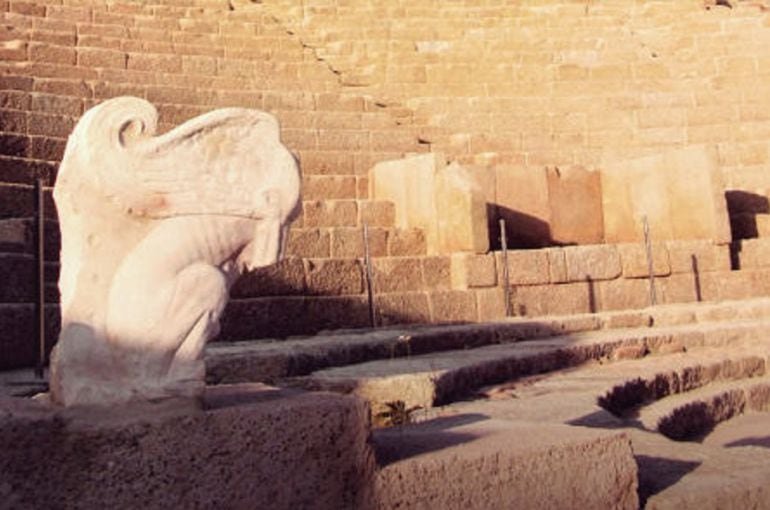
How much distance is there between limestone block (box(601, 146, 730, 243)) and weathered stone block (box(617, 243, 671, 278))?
0.82m

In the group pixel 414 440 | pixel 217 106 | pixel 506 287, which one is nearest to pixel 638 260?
pixel 506 287

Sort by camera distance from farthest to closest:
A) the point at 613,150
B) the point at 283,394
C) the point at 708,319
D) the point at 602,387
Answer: the point at 613,150 < the point at 708,319 < the point at 602,387 < the point at 283,394

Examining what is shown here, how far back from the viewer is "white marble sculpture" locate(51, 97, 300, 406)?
266cm

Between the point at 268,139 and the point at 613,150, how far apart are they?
11.3m

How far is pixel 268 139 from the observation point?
9.70 ft

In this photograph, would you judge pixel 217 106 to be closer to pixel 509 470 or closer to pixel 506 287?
pixel 506 287

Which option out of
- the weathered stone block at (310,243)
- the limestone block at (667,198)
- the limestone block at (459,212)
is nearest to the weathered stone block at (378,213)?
the limestone block at (459,212)

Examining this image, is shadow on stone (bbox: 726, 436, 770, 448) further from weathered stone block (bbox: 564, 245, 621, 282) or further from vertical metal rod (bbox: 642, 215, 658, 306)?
vertical metal rod (bbox: 642, 215, 658, 306)

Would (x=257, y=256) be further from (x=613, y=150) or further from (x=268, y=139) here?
(x=613, y=150)

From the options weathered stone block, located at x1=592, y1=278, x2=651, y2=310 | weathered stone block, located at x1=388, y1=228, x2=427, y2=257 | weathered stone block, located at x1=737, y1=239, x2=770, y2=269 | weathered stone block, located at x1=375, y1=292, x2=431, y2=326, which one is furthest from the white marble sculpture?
weathered stone block, located at x1=737, y1=239, x2=770, y2=269

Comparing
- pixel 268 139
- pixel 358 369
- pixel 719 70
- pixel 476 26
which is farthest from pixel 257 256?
pixel 476 26

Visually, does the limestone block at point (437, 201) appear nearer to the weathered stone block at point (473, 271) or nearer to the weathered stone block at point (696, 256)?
the weathered stone block at point (473, 271)

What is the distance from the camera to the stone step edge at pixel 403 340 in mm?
5590

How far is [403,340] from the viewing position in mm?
6543
